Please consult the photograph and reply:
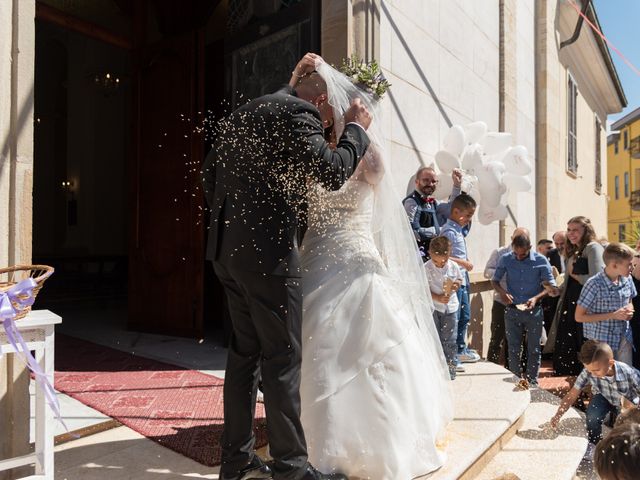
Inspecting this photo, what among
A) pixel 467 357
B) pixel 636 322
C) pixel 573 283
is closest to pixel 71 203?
pixel 467 357

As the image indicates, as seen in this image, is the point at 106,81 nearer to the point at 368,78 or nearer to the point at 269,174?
the point at 368,78

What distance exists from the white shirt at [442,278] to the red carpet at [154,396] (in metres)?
1.78

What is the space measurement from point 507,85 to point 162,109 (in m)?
5.09

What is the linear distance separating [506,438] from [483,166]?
3.12m

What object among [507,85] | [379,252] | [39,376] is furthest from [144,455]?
[507,85]

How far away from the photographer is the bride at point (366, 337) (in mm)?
2205

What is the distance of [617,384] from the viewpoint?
3.61 metres

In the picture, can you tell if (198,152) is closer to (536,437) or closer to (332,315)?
(332,315)

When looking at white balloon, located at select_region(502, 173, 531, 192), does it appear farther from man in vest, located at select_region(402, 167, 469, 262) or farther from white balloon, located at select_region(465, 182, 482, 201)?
man in vest, located at select_region(402, 167, 469, 262)

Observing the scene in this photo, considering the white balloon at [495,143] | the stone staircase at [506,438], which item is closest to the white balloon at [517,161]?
the white balloon at [495,143]

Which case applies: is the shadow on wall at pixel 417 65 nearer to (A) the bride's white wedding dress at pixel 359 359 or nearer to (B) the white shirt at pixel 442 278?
(B) the white shirt at pixel 442 278

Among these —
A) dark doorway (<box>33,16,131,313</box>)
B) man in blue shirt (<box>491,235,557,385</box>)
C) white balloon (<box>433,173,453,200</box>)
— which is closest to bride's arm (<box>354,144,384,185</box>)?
white balloon (<box>433,173,453,200</box>)

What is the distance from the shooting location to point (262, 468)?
2164 mm

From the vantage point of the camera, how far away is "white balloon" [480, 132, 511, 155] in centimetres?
588
